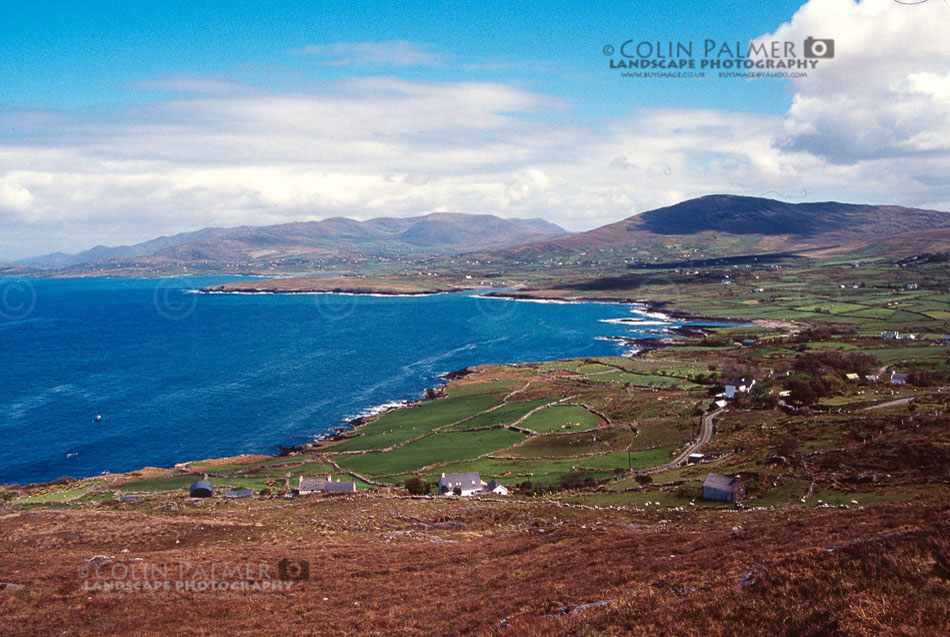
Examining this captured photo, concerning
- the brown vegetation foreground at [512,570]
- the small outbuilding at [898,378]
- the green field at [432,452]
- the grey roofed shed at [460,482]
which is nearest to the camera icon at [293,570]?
the brown vegetation foreground at [512,570]

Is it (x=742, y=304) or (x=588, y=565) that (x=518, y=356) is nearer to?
(x=742, y=304)

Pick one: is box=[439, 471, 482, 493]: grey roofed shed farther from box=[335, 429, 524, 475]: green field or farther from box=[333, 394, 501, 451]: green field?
box=[333, 394, 501, 451]: green field

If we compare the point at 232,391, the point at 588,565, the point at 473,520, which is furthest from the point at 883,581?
the point at 232,391

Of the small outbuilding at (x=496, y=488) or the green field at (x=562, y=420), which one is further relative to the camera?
the green field at (x=562, y=420)

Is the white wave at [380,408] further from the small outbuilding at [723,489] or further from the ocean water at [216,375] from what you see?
→ the small outbuilding at [723,489]

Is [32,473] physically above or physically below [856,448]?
below

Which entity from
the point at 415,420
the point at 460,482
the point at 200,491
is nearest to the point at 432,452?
the point at 415,420
